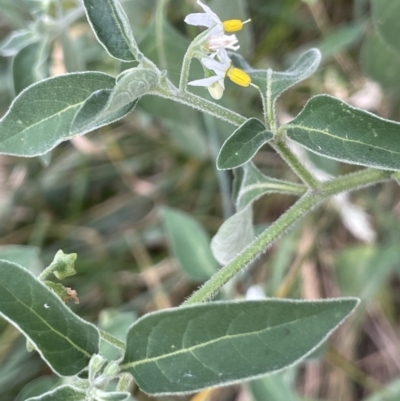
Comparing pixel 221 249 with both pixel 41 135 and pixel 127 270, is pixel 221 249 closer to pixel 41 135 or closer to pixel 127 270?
pixel 41 135

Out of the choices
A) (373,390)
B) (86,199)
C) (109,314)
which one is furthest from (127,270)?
(373,390)

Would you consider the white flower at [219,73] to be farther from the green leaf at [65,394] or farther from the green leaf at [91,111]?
the green leaf at [65,394]

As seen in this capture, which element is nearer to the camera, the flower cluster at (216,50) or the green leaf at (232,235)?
the flower cluster at (216,50)

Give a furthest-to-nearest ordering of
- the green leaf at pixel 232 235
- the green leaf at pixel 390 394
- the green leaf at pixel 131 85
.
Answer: the green leaf at pixel 390 394, the green leaf at pixel 232 235, the green leaf at pixel 131 85

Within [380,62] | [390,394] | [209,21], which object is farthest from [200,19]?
[390,394]

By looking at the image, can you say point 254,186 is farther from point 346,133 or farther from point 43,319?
point 43,319

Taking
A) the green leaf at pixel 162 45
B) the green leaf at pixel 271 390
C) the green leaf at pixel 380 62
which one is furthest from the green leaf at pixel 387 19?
the green leaf at pixel 271 390

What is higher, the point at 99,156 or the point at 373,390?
the point at 99,156
